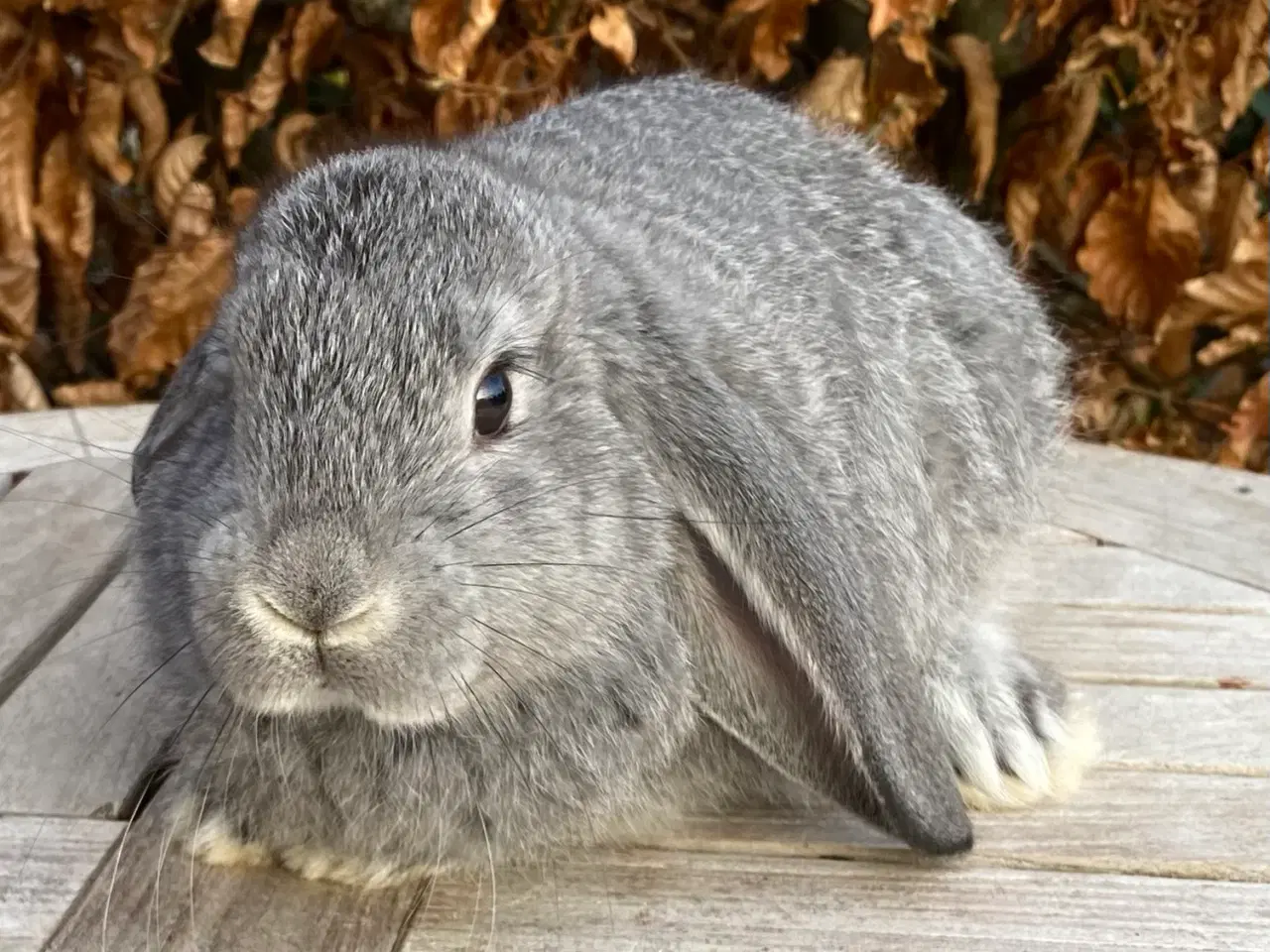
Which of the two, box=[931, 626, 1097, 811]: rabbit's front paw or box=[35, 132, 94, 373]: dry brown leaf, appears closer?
box=[931, 626, 1097, 811]: rabbit's front paw

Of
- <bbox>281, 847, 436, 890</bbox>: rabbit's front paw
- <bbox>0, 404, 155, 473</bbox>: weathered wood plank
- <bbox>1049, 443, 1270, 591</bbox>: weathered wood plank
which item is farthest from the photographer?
<bbox>0, 404, 155, 473</bbox>: weathered wood plank

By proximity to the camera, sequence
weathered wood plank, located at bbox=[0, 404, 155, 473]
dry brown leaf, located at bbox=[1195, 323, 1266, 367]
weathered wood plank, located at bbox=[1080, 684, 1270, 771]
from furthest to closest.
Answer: dry brown leaf, located at bbox=[1195, 323, 1266, 367]
weathered wood plank, located at bbox=[0, 404, 155, 473]
weathered wood plank, located at bbox=[1080, 684, 1270, 771]

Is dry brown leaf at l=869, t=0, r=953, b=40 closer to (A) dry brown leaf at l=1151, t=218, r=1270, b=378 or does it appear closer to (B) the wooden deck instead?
(A) dry brown leaf at l=1151, t=218, r=1270, b=378

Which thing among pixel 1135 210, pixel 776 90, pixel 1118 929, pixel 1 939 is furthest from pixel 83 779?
pixel 1135 210

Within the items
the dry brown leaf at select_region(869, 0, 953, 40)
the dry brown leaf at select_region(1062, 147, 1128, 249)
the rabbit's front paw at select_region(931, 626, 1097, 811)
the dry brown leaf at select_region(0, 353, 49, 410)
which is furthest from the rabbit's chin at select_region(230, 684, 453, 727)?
the dry brown leaf at select_region(1062, 147, 1128, 249)

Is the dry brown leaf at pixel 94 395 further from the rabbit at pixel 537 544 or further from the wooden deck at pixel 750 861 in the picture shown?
the rabbit at pixel 537 544

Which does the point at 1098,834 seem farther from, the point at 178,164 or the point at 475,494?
the point at 178,164

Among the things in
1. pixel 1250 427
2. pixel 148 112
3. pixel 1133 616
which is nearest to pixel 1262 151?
pixel 1250 427
